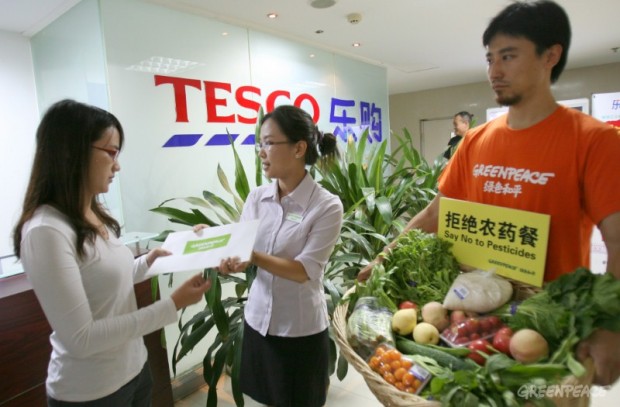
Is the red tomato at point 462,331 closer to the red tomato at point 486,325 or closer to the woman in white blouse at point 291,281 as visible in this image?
the red tomato at point 486,325

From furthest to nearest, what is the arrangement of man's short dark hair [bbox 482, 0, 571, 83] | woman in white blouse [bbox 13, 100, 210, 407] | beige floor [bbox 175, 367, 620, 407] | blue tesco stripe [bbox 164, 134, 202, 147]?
blue tesco stripe [bbox 164, 134, 202, 147]
beige floor [bbox 175, 367, 620, 407]
man's short dark hair [bbox 482, 0, 571, 83]
woman in white blouse [bbox 13, 100, 210, 407]

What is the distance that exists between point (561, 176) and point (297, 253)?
874mm

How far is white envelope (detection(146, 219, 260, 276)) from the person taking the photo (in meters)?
1.11

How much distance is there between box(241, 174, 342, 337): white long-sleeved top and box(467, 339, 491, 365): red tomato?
0.66 m

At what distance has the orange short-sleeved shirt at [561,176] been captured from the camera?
0.96m

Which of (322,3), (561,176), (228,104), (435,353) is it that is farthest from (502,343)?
(322,3)

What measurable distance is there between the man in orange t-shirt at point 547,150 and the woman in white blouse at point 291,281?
0.59m

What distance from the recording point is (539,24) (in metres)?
1.05

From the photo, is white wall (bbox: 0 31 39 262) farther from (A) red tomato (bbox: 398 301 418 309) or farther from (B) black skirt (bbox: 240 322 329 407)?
(A) red tomato (bbox: 398 301 418 309)

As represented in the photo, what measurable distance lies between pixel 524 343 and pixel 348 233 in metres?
1.57

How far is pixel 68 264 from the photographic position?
0.95m

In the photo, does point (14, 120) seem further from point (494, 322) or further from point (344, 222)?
point (494, 322)

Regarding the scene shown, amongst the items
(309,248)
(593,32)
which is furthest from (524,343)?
(593,32)

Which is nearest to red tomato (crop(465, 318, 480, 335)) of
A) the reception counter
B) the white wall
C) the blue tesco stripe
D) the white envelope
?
the white envelope
